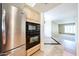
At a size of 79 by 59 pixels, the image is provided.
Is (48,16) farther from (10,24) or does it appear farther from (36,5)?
(10,24)

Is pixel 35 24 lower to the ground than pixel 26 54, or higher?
higher

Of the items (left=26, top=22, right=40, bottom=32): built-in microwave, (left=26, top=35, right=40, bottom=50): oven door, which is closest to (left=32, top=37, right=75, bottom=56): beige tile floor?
(left=26, top=35, right=40, bottom=50): oven door

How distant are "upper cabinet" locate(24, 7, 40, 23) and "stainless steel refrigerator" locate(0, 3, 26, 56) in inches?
2.5

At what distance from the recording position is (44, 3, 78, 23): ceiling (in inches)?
38.8

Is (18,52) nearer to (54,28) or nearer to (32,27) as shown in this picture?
(32,27)

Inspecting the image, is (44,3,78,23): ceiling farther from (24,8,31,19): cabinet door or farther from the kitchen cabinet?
the kitchen cabinet

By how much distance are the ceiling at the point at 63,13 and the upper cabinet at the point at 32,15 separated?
0.11m

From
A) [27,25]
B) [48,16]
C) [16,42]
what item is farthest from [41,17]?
[16,42]

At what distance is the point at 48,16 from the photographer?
1.10 m

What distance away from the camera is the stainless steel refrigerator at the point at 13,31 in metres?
0.93

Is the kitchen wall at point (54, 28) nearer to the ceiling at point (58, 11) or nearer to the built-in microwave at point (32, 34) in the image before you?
the ceiling at point (58, 11)

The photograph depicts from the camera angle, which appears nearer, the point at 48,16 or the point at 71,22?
the point at 71,22

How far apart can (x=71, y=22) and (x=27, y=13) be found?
53cm

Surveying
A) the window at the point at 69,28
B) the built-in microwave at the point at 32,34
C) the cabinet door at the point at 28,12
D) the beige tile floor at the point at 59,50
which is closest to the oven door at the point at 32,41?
the built-in microwave at the point at 32,34
